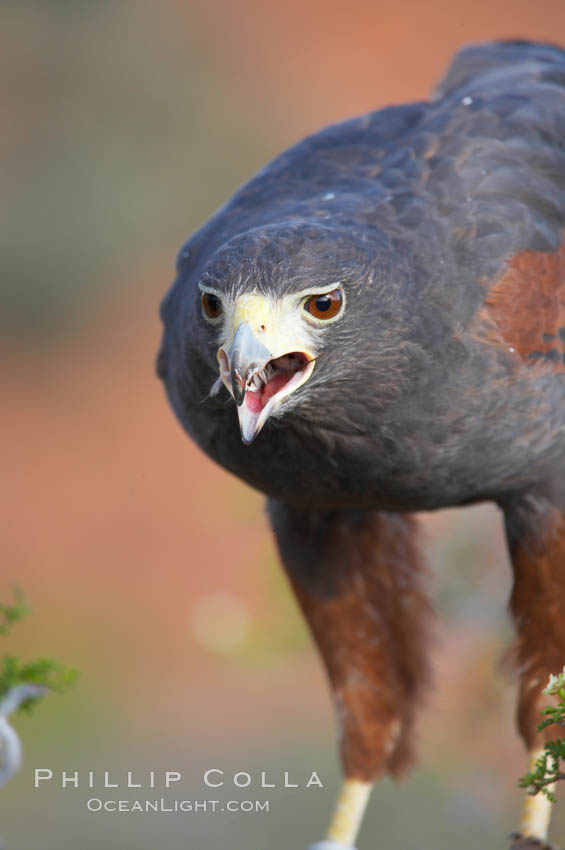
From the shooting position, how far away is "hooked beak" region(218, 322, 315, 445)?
8.98 ft

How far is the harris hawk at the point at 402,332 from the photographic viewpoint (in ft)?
9.62

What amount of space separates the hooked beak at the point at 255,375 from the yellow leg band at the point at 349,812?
189 centimetres

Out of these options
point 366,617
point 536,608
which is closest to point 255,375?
point 536,608

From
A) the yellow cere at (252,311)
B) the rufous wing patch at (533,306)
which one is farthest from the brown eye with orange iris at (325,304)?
the rufous wing patch at (533,306)

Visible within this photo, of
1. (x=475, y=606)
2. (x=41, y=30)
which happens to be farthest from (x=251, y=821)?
(x=41, y=30)

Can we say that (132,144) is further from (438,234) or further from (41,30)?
(438,234)

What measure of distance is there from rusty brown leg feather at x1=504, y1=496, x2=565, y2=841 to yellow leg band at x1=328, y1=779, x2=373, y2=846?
0.58m

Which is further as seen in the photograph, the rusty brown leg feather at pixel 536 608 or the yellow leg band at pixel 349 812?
the yellow leg band at pixel 349 812

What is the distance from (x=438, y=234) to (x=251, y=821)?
5731 mm

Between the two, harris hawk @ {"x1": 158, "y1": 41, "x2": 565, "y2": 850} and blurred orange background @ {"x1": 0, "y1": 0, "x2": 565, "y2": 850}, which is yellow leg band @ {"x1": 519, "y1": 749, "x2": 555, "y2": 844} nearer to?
harris hawk @ {"x1": 158, "y1": 41, "x2": 565, "y2": 850}

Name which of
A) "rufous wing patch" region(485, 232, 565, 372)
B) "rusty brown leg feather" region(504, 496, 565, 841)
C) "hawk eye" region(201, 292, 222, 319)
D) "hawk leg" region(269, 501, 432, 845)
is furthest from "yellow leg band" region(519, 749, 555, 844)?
"hawk eye" region(201, 292, 222, 319)

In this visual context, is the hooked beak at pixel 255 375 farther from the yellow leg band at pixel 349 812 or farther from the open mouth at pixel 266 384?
the yellow leg band at pixel 349 812

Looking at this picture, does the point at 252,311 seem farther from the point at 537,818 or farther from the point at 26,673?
the point at 537,818

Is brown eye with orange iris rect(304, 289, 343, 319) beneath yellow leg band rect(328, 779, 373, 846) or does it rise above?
above
